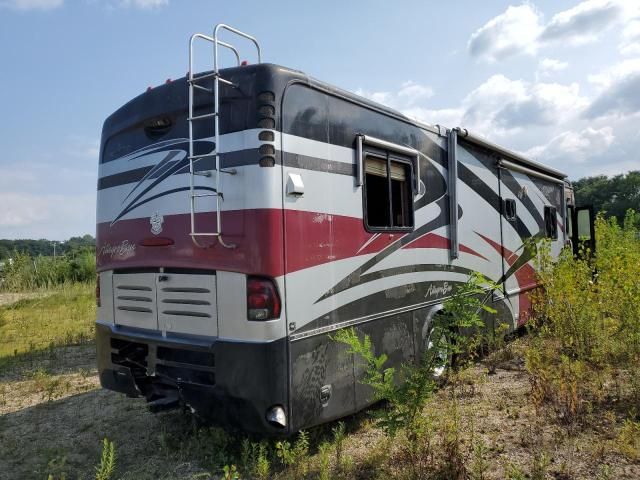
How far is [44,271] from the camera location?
16.4 m

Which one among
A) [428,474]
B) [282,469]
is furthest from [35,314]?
[428,474]

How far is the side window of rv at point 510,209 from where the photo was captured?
7246mm

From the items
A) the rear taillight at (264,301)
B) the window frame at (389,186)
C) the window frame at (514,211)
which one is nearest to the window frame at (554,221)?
the window frame at (514,211)

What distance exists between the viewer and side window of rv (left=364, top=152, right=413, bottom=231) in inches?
174

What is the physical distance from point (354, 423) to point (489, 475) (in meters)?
1.43

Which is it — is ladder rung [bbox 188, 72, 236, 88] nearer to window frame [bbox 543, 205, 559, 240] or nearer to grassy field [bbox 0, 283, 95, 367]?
grassy field [bbox 0, 283, 95, 367]

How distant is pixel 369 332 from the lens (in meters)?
4.25

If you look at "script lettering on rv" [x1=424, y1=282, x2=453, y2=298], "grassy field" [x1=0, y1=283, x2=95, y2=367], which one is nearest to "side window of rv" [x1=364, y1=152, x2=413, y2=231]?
"script lettering on rv" [x1=424, y1=282, x2=453, y2=298]

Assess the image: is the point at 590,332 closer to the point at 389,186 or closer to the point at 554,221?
the point at 389,186

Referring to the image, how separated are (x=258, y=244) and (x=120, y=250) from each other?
1.69m

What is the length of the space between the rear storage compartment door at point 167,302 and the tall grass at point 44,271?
12729mm

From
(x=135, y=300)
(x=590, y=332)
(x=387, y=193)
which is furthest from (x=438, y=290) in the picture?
(x=135, y=300)

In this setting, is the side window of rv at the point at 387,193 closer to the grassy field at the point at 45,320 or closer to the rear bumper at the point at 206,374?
the rear bumper at the point at 206,374

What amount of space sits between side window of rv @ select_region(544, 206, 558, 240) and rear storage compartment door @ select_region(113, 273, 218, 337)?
706 cm
